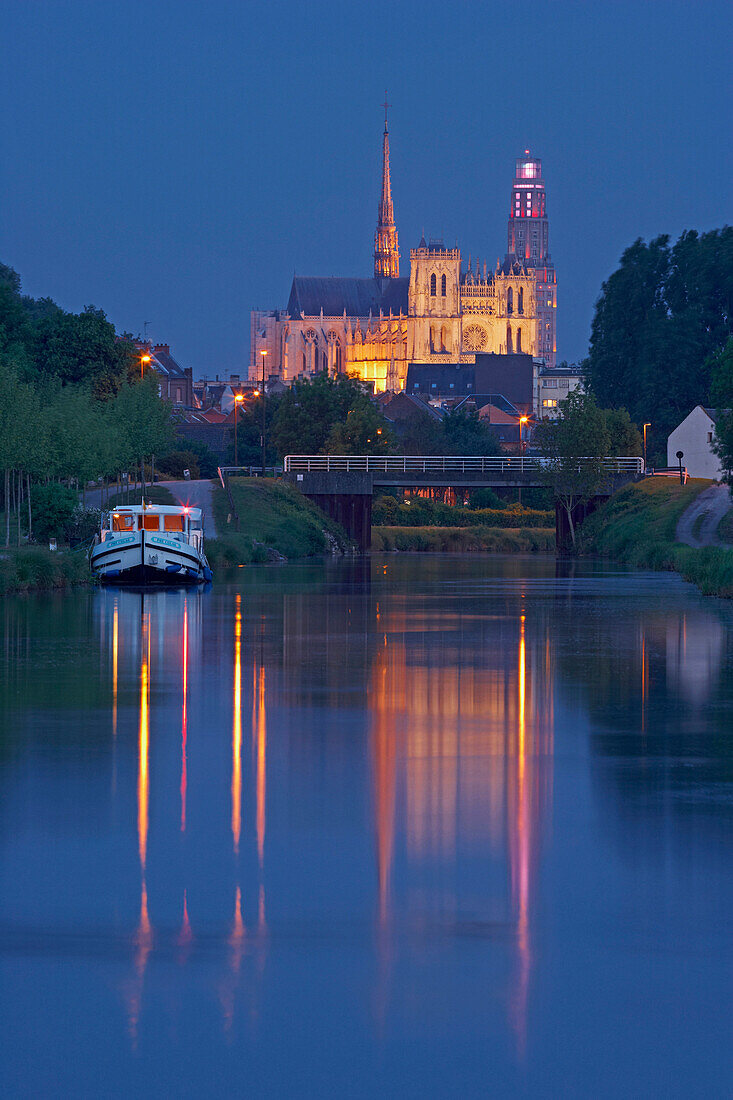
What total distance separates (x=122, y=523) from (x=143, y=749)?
3619 cm

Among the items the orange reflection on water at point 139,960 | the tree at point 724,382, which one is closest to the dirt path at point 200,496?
the tree at point 724,382

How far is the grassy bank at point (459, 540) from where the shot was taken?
98188 millimetres

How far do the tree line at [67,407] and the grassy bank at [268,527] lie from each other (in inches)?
192

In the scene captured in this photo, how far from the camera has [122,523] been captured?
5225 centimetres

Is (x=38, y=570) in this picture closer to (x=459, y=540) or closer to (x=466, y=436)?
(x=459, y=540)

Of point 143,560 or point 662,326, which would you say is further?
point 662,326

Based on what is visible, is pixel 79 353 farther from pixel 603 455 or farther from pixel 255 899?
pixel 255 899

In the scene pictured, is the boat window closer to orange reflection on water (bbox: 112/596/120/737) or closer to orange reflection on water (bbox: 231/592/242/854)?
orange reflection on water (bbox: 112/596/120/737)

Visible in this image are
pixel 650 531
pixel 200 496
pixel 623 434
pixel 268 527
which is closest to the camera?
pixel 650 531

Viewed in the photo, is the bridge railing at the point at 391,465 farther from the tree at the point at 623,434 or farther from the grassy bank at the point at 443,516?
the grassy bank at the point at 443,516

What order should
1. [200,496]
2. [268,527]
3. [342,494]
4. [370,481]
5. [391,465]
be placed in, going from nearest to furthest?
1. [268,527]
2. [200,496]
3. [370,481]
4. [342,494]
5. [391,465]

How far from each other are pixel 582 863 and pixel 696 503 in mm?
68691

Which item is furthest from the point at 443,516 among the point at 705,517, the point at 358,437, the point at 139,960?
the point at 139,960

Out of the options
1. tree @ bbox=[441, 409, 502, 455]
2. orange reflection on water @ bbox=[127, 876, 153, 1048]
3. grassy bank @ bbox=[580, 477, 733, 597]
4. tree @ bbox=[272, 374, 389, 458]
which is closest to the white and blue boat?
grassy bank @ bbox=[580, 477, 733, 597]
